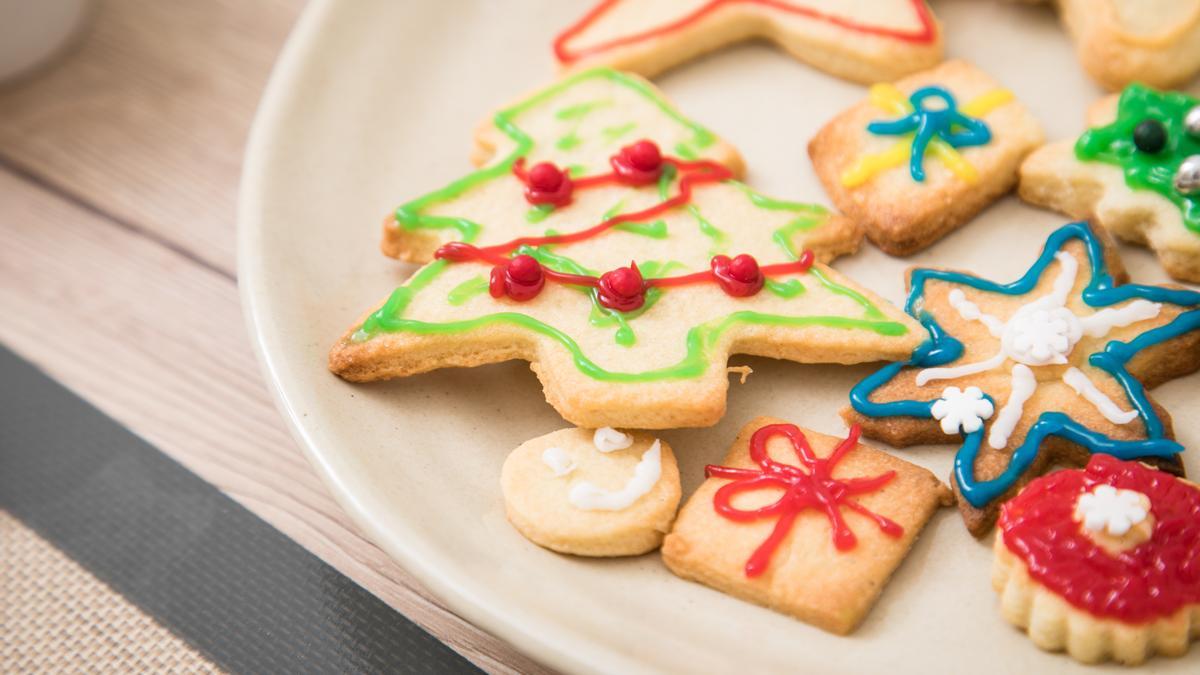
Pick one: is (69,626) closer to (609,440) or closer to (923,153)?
(609,440)

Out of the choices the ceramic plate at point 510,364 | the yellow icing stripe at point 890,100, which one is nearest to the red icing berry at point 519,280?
the ceramic plate at point 510,364

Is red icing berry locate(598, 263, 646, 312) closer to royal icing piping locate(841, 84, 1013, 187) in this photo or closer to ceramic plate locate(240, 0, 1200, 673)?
ceramic plate locate(240, 0, 1200, 673)

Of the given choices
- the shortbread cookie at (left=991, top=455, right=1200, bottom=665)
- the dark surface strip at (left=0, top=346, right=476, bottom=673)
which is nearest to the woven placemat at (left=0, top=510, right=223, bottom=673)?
the dark surface strip at (left=0, top=346, right=476, bottom=673)

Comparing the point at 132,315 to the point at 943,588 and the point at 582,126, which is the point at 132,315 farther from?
the point at 943,588

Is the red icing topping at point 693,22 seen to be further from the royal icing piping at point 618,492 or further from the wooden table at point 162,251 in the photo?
the royal icing piping at point 618,492

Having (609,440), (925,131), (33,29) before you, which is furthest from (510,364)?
(33,29)

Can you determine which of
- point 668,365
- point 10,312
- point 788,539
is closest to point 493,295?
point 668,365
